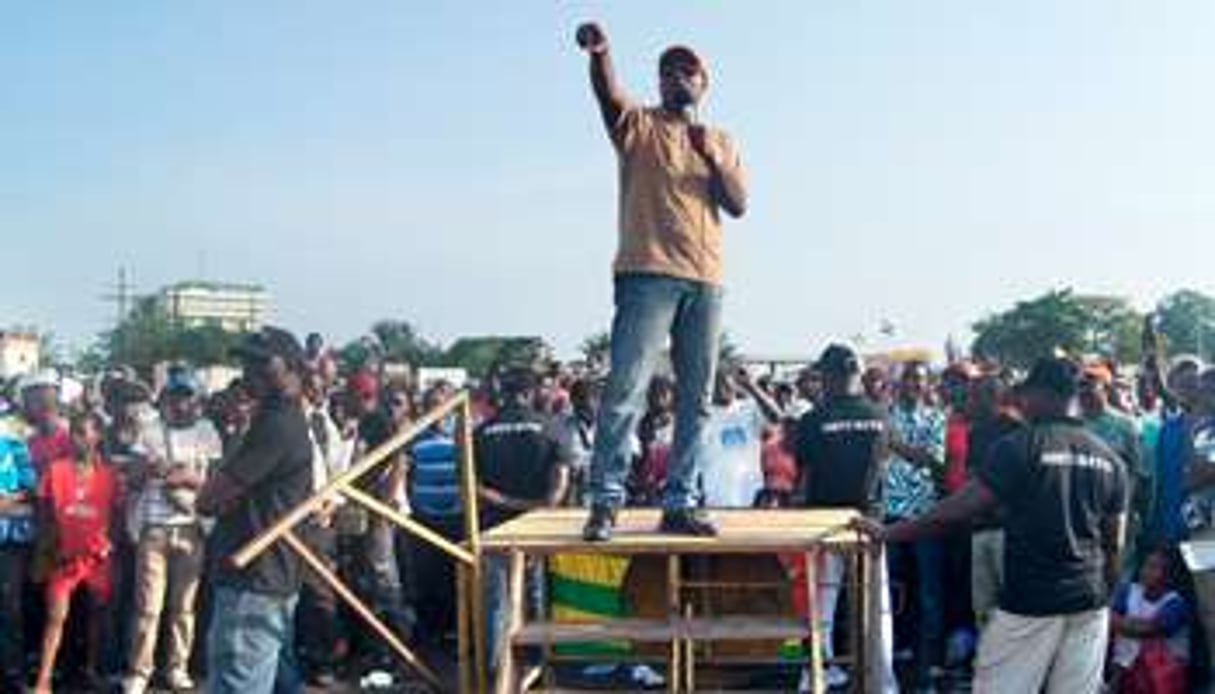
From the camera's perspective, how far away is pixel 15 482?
1039 centimetres

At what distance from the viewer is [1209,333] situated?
8900 centimetres

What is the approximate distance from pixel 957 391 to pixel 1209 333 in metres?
84.1

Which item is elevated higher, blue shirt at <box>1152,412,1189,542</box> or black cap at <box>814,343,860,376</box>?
black cap at <box>814,343,860,376</box>

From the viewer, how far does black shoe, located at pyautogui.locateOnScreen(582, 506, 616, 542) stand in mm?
6406

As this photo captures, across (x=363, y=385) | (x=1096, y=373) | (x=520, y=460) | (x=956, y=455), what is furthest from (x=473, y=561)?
(x=363, y=385)

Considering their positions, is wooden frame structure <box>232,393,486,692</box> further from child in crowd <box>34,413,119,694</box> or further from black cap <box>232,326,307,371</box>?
child in crowd <box>34,413,119,694</box>

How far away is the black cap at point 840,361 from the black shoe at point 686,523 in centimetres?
284

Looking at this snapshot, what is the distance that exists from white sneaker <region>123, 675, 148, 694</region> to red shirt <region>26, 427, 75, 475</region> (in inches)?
58.9

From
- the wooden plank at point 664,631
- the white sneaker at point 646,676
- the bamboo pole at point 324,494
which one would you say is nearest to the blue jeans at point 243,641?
the bamboo pole at point 324,494

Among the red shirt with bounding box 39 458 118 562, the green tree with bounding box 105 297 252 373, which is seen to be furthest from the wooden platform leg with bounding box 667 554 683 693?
the green tree with bounding box 105 297 252 373

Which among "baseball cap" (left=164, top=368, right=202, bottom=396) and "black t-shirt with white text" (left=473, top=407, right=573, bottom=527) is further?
"baseball cap" (left=164, top=368, right=202, bottom=396)

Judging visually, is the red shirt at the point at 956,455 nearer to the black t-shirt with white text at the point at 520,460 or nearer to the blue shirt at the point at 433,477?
the black t-shirt with white text at the point at 520,460

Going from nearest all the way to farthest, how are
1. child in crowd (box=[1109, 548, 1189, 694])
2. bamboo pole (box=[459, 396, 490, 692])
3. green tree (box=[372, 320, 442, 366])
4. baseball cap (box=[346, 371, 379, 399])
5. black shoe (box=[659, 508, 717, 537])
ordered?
bamboo pole (box=[459, 396, 490, 692]) → black shoe (box=[659, 508, 717, 537]) → child in crowd (box=[1109, 548, 1189, 694]) → baseball cap (box=[346, 371, 379, 399]) → green tree (box=[372, 320, 442, 366])

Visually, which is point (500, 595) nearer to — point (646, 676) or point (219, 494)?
point (219, 494)
